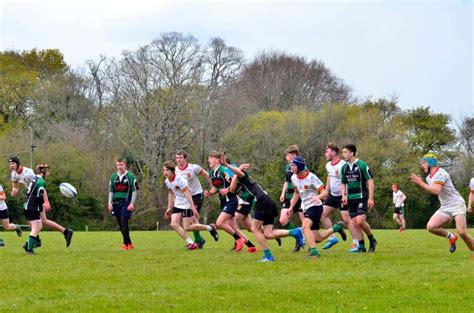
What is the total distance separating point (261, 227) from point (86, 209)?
41955 mm

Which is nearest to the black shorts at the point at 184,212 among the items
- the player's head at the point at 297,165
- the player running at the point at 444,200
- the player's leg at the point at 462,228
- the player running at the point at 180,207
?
the player running at the point at 180,207

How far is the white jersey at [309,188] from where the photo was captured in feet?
49.0

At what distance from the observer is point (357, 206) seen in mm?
16594

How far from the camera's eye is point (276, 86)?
7169cm

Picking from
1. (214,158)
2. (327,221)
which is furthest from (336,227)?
(214,158)

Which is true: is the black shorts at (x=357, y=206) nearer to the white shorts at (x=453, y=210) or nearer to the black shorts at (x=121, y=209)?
the white shorts at (x=453, y=210)

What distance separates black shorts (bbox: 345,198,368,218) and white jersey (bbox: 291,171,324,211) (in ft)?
5.87

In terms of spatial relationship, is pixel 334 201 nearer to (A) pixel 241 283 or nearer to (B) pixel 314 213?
(B) pixel 314 213

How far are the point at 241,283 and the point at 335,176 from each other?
23.6 ft

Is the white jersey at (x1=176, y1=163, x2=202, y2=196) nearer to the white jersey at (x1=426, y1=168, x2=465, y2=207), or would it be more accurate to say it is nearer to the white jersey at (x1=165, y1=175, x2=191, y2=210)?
the white jersey at (x1=165, y1=175, x2=191, y2=210)

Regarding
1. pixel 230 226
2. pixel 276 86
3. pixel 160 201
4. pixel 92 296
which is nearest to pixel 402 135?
pixel 276 86

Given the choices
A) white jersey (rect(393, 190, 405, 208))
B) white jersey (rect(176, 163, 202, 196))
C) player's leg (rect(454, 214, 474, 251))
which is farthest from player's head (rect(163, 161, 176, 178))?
white jersey (rect(393, 190, 405, 208))

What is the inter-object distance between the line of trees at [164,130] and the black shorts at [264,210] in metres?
39.0

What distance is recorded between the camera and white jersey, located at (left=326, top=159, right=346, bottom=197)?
17719mm
